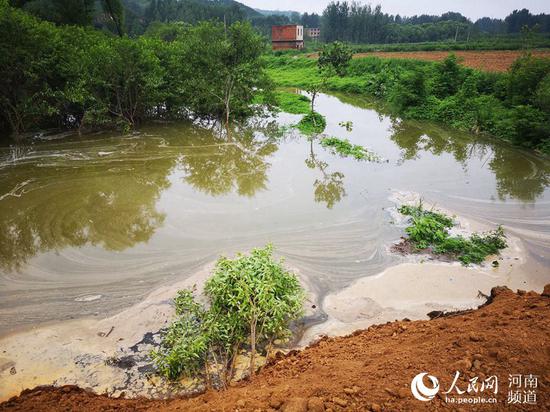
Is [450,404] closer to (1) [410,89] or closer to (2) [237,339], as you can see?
(2) [237,339]

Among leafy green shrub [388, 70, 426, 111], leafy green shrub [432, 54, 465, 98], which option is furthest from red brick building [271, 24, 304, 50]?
leafy green shrub [388, 70, 426, 111]

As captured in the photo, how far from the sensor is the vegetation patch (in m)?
5.54

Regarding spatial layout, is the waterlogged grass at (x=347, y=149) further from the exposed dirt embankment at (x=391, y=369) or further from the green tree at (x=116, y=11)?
the green tree at (x=116, y=11)

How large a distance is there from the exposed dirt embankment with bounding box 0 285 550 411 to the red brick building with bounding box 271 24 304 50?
71937mm

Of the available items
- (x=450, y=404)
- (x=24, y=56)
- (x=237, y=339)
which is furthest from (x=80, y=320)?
(x=24, y=56)

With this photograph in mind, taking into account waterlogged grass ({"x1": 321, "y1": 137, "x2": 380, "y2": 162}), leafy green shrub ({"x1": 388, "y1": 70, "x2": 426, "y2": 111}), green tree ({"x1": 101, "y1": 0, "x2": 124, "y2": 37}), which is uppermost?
green tree ({"x1": 101, "y1": 0, "x2": 124, "y2": 37})

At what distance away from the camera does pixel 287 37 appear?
69875 millimetres

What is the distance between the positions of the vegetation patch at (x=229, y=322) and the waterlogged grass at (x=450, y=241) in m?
4.42

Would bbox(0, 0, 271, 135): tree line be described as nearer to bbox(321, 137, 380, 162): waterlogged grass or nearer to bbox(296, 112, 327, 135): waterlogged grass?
Result: bbox(296, 112, 327, 135): waterlogged grass

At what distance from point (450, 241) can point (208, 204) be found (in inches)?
288

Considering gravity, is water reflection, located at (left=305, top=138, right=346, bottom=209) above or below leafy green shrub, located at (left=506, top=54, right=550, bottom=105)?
below

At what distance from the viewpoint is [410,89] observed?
25.9m

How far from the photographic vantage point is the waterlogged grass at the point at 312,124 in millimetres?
21031

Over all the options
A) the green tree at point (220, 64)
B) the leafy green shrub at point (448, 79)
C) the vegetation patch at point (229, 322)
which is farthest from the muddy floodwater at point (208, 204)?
the leafy green shrub at point (448, 79)
